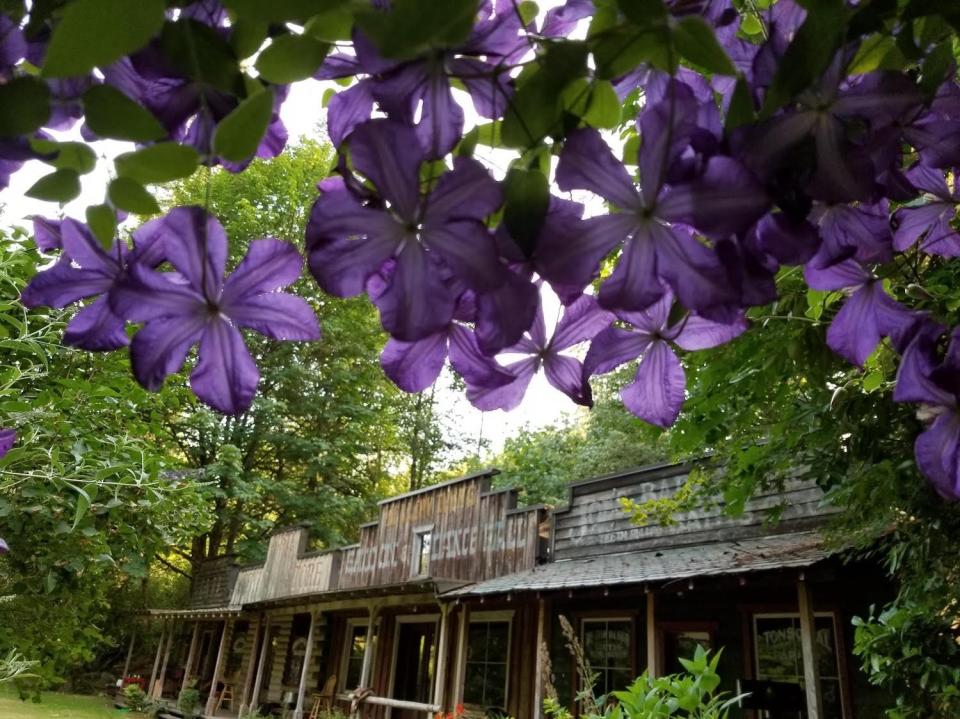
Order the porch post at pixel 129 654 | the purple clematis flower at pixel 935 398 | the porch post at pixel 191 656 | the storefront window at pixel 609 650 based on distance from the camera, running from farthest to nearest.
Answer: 1. the porch post at pixel 129 654
2. the porch post at pixel 191 656
3. the storefront window at pixel 609 650
4. the purple clematis flower at pixel 935 398

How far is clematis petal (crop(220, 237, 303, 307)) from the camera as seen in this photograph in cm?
51

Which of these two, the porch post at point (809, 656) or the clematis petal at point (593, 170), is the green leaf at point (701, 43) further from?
the porch post at point (809, 656)

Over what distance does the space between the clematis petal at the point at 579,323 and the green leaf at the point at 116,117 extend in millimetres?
324

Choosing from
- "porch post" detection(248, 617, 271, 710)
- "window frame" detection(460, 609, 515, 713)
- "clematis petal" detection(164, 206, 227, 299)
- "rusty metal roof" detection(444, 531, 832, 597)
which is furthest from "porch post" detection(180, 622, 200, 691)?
"clematis petal" detection(164, 206, 227, 299)

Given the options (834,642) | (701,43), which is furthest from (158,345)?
(834,642)

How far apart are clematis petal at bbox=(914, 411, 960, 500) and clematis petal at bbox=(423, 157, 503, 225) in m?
0.48

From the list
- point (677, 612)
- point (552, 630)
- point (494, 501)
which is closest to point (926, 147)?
point (677, 612)

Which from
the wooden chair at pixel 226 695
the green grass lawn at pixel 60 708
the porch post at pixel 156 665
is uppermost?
the porch post at pixel 156 665

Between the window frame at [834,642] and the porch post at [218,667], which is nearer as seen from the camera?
the window frame at [834,642]

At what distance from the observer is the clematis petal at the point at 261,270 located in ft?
1.66

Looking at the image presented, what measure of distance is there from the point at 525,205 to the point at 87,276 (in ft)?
1.00

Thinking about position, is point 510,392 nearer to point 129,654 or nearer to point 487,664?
point 487,664

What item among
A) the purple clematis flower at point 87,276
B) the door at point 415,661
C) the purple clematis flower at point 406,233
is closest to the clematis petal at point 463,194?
the purple clematis flower at point 406,233

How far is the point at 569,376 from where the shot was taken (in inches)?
25.1
